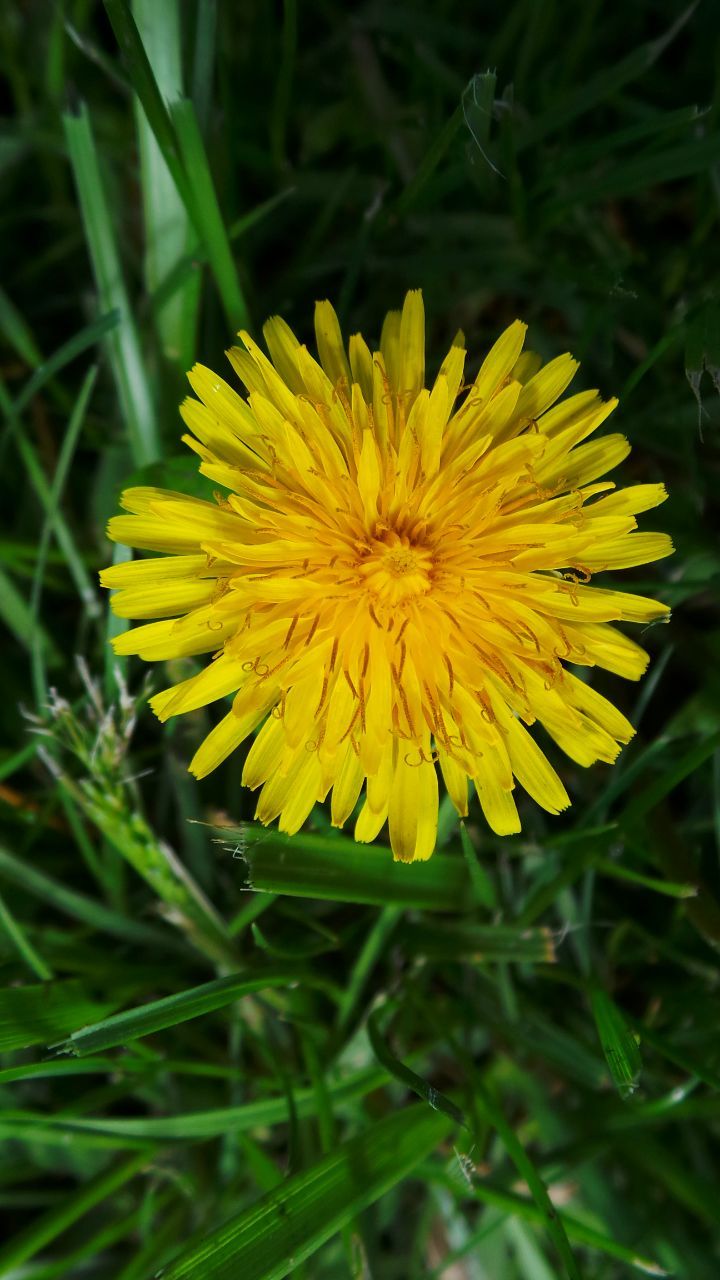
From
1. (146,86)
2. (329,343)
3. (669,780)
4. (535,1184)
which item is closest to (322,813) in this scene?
(669,780)

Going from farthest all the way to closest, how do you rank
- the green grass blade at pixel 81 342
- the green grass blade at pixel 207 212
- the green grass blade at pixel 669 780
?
the green grass blade at pixel 81 342 → the green grass blade at pixel 669 780 → the green grass blade at pixel 207 212

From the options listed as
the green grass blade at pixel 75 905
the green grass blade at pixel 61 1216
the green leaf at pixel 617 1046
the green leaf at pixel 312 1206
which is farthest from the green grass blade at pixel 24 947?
the green leaf at pixel 617 1046

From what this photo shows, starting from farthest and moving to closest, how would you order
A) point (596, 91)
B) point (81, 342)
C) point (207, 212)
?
point (596, 91), point (81, 342), point (207, 212)

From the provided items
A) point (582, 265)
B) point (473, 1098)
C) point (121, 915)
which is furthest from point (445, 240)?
point (473, 1098)

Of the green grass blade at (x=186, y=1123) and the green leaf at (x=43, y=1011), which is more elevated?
the green leaf at (x=43, y=1011)

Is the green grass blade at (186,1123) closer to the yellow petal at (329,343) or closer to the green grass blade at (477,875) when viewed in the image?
the green grass blade at (477,875)

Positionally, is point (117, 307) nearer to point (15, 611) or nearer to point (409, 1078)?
point (15, 611)
